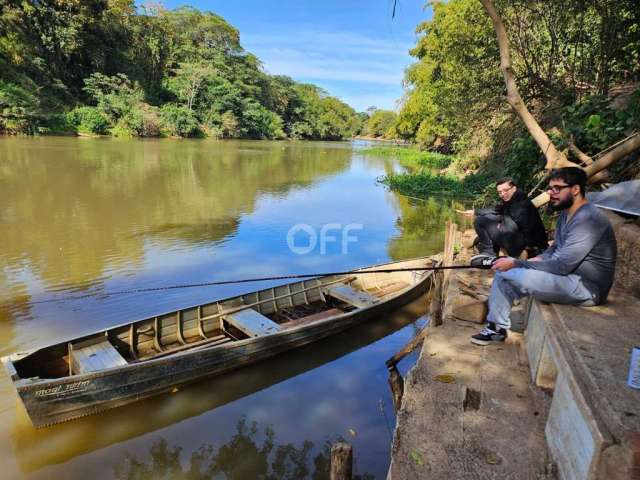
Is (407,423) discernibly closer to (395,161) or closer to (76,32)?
(395,161)

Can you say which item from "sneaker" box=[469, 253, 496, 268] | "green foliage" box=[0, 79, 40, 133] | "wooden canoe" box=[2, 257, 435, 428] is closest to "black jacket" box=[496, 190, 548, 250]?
"sneaker" box=[469, 253, 496, 268]

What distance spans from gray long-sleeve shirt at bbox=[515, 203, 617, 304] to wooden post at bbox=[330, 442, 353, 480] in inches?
82.2

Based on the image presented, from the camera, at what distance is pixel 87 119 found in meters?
38.5

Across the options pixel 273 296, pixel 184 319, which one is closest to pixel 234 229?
pixel 273 296

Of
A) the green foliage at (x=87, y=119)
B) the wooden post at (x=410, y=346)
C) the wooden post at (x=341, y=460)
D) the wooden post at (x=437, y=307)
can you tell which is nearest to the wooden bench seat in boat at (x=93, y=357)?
the wooden post at (x=341, y=460)

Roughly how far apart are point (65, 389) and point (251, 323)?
8.21 feet

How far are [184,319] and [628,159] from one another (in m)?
7.37

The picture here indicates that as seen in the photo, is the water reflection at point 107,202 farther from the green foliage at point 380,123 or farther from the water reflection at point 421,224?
the green foliage at point 380,123

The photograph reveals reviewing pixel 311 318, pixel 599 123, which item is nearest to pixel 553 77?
pixel 599 123

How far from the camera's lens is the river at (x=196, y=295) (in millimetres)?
4641

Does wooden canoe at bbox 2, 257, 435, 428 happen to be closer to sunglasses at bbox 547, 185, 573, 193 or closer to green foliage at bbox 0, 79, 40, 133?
sunglasses at bbox 547, 185, 573, 193

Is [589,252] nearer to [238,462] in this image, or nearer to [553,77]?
[238,462]

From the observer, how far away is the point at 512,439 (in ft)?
9.73

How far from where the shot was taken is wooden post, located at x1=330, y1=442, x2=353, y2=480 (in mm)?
2838
